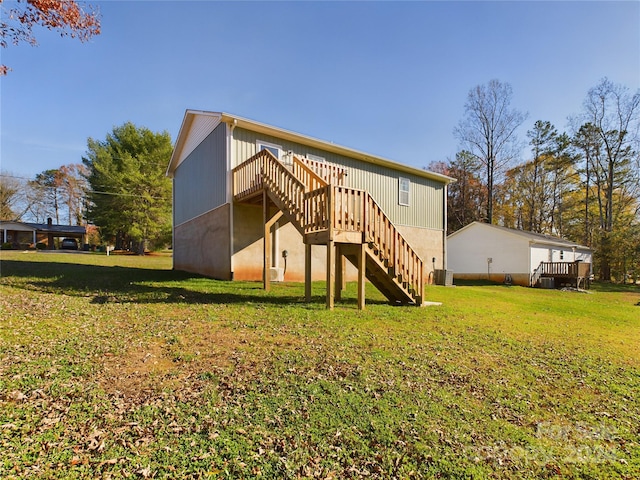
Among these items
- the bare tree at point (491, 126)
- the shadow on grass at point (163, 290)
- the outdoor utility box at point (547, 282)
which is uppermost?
the bare tree at point (491, 126)

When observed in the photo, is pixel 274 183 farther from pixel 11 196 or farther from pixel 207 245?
pixel 11 196

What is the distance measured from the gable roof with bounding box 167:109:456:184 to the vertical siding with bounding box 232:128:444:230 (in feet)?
0.65

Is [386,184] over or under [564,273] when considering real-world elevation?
over

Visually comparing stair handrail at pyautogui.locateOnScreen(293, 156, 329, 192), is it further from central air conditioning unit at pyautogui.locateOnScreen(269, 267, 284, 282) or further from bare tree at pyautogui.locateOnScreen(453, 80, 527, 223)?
bare tree at pyautogui.locateOnScreen(453, 80, 527, 223)

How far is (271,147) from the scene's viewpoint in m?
12.1

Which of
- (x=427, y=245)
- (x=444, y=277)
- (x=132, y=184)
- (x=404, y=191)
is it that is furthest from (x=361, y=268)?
(x=132, y=184)

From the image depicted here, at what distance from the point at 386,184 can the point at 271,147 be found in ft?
19.9

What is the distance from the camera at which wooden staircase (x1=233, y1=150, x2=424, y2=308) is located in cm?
714

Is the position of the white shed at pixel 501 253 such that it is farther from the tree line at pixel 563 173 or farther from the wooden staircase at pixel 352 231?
the wooden staircase at pixel 352 231

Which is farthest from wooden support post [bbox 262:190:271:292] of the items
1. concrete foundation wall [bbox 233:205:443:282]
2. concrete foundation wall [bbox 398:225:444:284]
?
concrete foundation wall [bbox 398:225:444:284]

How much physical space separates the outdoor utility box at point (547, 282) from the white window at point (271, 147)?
18125 millimetres

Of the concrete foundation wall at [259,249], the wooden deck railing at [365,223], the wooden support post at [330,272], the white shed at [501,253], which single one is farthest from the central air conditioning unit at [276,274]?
the white shed at [501,253]

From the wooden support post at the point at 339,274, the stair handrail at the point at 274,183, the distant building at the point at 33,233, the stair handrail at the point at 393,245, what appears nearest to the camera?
the stair handrail at the point at 393,245

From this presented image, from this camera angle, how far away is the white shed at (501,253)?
2067 centimetres
